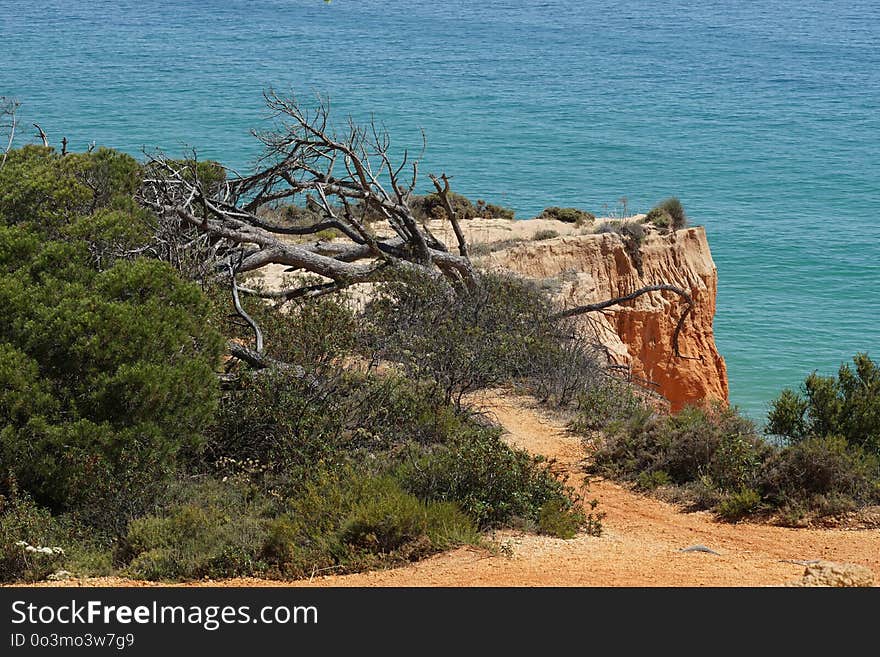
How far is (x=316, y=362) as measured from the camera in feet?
36.8

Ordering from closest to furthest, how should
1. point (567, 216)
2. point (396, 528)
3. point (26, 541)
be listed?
point (26, 541), point (396, 528), point (567, 216)

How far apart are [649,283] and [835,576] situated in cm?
1755

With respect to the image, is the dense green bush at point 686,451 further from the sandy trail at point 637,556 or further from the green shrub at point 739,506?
the sandy trail at point 637,556

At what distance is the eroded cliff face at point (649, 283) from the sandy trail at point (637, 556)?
11.9 meters

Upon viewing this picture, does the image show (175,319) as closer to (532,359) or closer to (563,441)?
(563,441)

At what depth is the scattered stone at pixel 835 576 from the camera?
6523 millimetres

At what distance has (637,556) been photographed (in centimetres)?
749

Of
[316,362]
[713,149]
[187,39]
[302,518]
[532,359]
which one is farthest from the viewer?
[187,39]

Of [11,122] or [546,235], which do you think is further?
[546,235]

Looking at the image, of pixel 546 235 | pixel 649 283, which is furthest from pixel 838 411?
pixel 546 235

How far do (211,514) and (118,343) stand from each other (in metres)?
1.61

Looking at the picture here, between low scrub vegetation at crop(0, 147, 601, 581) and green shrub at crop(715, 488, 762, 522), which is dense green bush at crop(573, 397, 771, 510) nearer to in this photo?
green shrub at crop(715, 488, 762, 522)

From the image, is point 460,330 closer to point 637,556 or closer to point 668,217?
point 637,556

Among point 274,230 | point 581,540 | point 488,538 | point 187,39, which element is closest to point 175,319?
point 488,538
